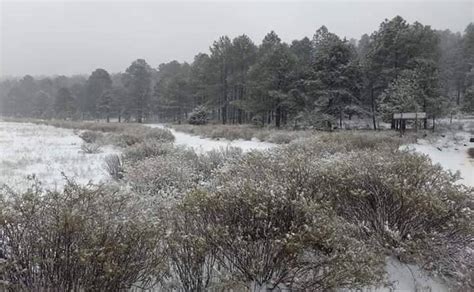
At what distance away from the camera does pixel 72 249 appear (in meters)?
2.46

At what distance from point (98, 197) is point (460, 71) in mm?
53485

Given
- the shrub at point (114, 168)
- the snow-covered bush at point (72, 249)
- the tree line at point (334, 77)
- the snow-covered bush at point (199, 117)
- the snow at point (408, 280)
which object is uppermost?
the tree line at point (334, 77)

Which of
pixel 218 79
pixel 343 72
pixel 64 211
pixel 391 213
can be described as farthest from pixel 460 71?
pixel 64 211

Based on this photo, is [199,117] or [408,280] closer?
[408,280]

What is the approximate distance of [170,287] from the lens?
2.93 metres

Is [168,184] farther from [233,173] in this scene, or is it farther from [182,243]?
[182,243]

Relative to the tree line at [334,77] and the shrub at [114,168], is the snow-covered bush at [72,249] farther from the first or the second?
the tree line at [334,77]

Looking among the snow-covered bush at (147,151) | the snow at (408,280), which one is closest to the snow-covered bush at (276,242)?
the snow at (408,280)

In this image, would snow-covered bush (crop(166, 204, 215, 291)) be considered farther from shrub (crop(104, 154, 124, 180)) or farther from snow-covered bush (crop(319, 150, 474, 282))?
shrub (crop(104, 154, 124, 180))

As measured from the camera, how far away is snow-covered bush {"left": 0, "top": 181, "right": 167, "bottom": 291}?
2420 millimetres

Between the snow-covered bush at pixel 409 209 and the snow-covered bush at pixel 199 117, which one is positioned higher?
the snow-covered bush at pixel 199 117

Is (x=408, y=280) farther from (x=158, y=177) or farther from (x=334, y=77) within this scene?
(x=334, y=77)

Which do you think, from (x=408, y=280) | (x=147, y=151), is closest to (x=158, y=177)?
(x=147, y=151)

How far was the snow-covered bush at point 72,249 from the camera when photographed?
2.42 m
